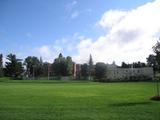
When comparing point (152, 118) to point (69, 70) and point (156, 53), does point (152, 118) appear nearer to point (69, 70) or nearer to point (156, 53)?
point (156, 53)

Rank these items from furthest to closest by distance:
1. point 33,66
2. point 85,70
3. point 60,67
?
point 33,66, point 85,70, point 60,67

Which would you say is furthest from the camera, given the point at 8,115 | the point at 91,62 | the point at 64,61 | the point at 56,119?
the point at 91,62

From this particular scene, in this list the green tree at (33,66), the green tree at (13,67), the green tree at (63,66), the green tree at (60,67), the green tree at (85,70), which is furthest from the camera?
the green tree at (33,66)

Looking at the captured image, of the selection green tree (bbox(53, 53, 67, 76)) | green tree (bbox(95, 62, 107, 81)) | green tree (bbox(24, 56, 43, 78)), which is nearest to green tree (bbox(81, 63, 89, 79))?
green tree (bbox(53, 53, 67, 76))

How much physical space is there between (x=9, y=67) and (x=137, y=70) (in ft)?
271

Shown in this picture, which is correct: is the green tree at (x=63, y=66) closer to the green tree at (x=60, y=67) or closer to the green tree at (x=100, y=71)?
the green tree at (x=60, y=67)

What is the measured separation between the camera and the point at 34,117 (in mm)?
13805

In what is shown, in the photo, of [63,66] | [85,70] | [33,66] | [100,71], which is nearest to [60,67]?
[63,66]

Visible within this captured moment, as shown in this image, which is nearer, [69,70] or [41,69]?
[69,70]

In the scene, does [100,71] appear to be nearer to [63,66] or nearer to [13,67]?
[63,66]

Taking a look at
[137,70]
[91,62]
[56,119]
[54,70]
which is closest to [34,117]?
[56,119]

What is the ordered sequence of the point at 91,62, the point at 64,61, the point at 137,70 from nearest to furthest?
the point at 64,61 < the point at 91,62 < the point at 137,70

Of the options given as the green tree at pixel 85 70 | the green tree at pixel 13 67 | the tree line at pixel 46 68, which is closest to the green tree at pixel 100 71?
the tree line at pixel 46 68

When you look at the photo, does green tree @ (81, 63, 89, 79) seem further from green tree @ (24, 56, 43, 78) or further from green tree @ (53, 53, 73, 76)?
green tree @ (24, 56, 43, 78)
